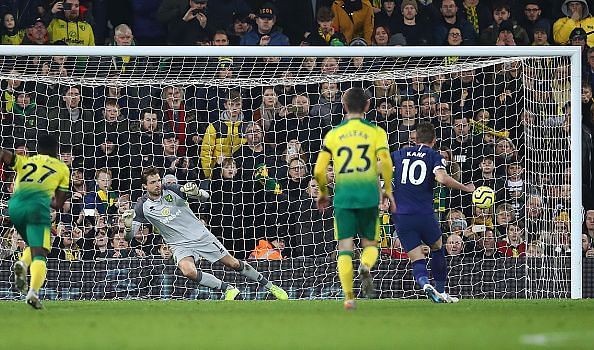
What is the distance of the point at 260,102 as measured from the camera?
57.8ft

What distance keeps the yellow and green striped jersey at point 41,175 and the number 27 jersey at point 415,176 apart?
141 inches

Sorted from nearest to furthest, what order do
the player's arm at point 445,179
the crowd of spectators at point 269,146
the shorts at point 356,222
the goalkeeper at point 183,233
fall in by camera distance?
the shorts at point 356,222, the player's arm at point 445,179, the goalkeeper at point 183,233, the crowd of spectators at point 269,146

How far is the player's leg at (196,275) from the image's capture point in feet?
54.3

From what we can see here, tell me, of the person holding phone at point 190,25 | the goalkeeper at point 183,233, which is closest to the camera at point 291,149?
the goalkeeper at point 183,233

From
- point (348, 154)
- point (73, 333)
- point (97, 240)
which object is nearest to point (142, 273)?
point (97, 240)

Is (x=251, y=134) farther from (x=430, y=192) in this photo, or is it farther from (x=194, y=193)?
(x=430, y=192)

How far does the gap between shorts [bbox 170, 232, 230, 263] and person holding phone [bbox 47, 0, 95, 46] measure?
3.55 m

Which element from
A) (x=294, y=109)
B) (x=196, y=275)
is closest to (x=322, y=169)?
(x=196, y=275)

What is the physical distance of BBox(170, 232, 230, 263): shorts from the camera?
16781 mm

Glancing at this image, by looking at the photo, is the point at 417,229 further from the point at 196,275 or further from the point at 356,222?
the point at 196,275

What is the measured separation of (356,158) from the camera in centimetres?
1267

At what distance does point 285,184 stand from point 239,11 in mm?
3328

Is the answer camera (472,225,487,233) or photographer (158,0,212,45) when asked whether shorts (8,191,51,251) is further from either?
camera (472,225,487,233)

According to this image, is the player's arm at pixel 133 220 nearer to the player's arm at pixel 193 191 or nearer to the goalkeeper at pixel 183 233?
the goalkeeper at pixel 183 233
